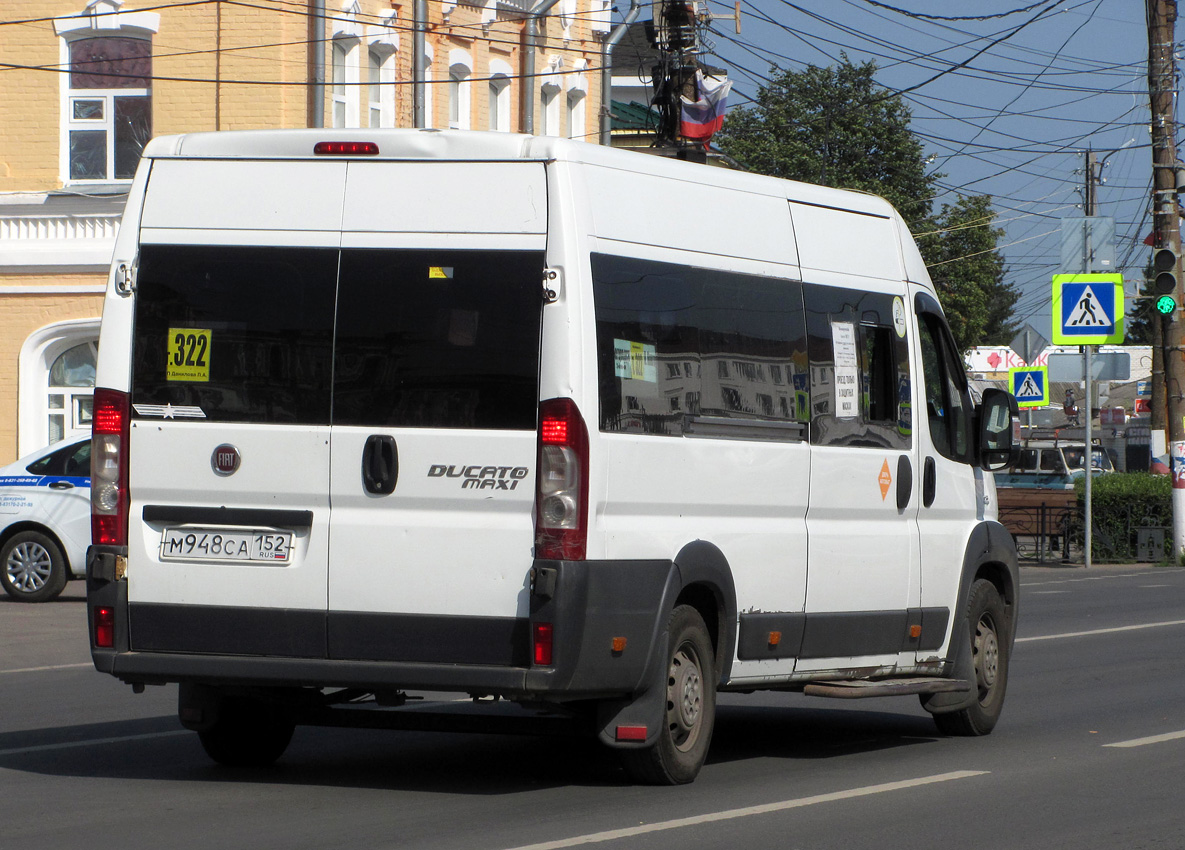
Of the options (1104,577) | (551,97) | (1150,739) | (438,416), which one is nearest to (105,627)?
(438,416)

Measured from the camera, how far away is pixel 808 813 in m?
7.67

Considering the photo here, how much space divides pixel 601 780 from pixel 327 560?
1688mm

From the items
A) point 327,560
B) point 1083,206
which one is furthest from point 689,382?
point 1083,206

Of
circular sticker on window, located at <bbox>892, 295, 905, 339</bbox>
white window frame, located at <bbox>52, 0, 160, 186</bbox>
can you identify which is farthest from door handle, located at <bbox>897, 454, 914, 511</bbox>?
white window frame, located at <bbox>52, 0, 160, 186</bbox>

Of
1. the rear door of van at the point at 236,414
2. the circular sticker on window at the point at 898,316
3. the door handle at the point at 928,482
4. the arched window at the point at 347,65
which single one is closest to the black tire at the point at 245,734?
the rear door of van at the point at 236,414

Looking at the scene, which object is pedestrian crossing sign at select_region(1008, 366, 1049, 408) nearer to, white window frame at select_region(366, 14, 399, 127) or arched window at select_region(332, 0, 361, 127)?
white window frame at select_region(366, 14, 399, 127)

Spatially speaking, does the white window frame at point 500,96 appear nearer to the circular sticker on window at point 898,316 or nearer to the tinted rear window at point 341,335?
the circular sticker on window at point 898,316

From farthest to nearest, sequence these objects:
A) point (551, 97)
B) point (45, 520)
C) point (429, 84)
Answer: point (551, 97), point (429, 84), point (45, 520)

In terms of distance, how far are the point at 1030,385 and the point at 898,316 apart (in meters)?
25.2

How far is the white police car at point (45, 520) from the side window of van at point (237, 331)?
11838mm

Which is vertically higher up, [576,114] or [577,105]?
[577,105]

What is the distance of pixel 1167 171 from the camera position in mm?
29703

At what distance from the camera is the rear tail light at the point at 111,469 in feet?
26.0

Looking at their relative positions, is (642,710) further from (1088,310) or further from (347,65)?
(347,65)
